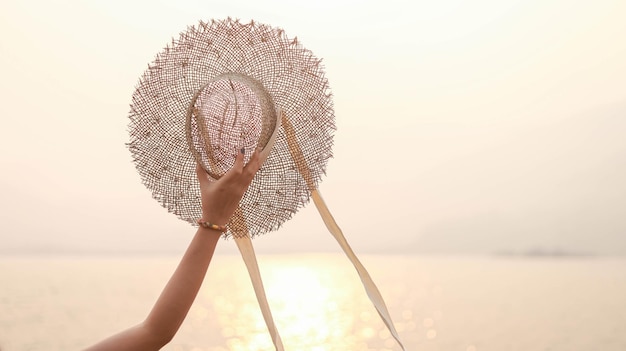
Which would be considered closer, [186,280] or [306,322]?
[186,280]

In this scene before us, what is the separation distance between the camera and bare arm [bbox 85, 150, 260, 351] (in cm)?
142

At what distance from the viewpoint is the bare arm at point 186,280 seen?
55.9 inches

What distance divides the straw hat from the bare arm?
0.45 metres

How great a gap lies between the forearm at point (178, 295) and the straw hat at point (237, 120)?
0.45m

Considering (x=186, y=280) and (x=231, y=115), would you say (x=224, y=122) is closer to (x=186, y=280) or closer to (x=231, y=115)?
(x=231, y=115)

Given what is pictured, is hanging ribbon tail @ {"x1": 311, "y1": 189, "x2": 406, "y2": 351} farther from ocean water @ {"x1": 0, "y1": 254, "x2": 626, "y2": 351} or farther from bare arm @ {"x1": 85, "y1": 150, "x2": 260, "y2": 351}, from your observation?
ocean water @ {"x1": 0, "y1": 254, "x2": 626, "y2": 351}

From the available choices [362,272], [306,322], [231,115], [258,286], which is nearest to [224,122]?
[231,115]

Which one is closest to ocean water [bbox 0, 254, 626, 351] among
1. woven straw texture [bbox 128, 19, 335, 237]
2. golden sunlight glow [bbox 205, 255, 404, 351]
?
golden sunlight glow [bbox 205, 255, 404, 351]

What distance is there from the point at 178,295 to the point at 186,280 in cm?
4

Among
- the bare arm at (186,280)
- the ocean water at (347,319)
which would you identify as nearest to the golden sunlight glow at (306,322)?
the ocean water at (347,319)

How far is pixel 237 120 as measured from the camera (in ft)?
6.40

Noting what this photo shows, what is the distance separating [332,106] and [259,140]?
0.32 metres

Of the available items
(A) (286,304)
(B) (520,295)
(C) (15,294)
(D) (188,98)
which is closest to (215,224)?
(D) (188,98)

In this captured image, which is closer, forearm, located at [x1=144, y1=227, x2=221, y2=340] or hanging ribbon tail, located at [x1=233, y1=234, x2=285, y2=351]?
forearm, located at [x1=144, y1=227, x2=221, y2=340]
